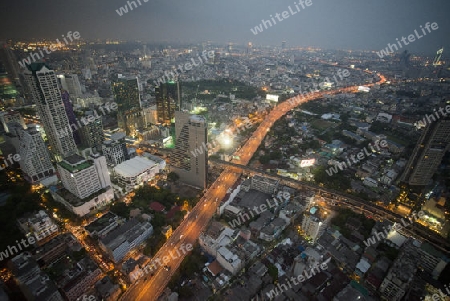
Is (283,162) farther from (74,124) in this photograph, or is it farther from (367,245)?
(74,124)

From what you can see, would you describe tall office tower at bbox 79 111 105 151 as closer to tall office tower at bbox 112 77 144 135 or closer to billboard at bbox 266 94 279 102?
tall office tower at bbox 112 77 144 135

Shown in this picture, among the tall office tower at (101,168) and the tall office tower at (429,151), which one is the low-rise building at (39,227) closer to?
the tall office tower at (101,168)

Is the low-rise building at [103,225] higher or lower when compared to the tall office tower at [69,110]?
lower

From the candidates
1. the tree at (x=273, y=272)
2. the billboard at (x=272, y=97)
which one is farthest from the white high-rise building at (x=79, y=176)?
the billboard at (x=272, y=97)

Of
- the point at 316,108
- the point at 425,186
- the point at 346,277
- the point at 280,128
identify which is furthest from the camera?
the point at 316,108

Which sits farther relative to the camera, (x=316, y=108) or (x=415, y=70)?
(x=415, y=70)

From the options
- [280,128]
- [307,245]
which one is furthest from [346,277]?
[280,128]
